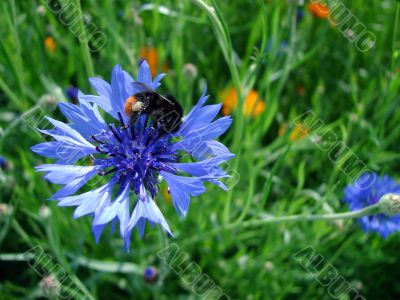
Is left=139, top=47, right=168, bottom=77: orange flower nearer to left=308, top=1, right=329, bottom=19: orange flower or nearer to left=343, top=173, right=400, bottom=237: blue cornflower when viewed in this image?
left=308, top=1, right=329, bottom=19: orange flower

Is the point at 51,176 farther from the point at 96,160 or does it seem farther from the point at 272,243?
the point at 272,243

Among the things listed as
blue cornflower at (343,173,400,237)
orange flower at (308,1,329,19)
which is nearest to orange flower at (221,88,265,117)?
orange flower at (308,1,329,19)

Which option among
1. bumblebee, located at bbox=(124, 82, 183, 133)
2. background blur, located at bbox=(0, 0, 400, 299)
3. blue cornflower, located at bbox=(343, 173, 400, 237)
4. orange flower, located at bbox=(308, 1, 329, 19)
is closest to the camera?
bumblebee, located at bbox=(124, 82, 183, 133)

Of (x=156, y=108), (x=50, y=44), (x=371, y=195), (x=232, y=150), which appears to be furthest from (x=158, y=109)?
(x=50, y=44)

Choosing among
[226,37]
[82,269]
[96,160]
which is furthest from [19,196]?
[226,37]

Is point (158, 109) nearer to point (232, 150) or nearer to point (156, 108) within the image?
point (156, 108)

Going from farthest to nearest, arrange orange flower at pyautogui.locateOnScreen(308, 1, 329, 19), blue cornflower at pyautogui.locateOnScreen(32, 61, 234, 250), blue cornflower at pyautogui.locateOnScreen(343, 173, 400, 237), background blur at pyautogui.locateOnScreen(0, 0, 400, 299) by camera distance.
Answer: orange flower at pyautogui.locateOnScreen(308, 1, 329, 19) < background blur at pyautogui.locateOnScreen(0, 0, 400, 299) < blue cornflower at pyautogui.locateOnScreen(343, 173, 400, 237) < blue cornflower at pyautogui.locateOnScreen(32, 61, 234, 250)

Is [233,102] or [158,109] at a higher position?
[233,102]
